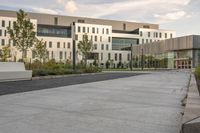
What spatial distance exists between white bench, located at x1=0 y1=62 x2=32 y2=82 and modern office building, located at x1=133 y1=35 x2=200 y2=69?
1800 inches

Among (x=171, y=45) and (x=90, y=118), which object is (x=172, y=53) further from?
(x=90, y=118)

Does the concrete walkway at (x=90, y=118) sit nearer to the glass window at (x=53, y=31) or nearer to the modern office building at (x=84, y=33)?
the modern office building at (x=84, y=33)

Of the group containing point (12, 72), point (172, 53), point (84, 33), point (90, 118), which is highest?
point (84, 33)

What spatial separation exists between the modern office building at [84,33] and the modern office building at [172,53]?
12051 millimetres

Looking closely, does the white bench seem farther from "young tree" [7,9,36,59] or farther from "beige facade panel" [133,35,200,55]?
"beige facade panel" [133,35,200,55]

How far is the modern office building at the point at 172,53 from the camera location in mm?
61438

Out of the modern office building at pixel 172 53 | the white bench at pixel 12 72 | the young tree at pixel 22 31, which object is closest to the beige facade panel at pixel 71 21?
the modern office building at pixel 172 53

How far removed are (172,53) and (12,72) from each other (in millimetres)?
57539

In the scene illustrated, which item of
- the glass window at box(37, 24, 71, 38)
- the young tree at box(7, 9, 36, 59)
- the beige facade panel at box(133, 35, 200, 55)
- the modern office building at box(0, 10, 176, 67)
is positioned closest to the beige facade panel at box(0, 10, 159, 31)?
the modern office building at box(0, 10, 176, 67)

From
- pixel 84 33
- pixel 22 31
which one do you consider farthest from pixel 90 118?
pixel 84 33

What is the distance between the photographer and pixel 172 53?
70.2 m

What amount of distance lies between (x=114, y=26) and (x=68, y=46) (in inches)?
1075

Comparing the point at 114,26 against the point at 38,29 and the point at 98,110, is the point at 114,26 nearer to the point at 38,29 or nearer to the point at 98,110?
the point at 38,29

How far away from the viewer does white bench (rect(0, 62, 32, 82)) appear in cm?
1771
